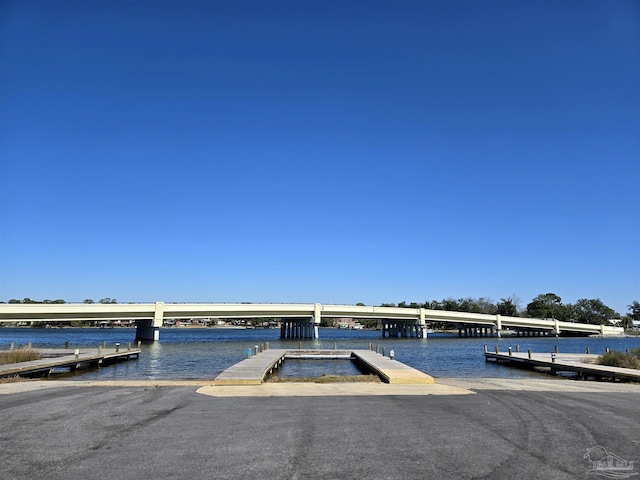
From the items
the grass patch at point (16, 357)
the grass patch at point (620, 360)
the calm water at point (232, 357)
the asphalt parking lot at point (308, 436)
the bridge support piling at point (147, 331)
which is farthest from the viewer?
the bridge support piling at point (147, 331)

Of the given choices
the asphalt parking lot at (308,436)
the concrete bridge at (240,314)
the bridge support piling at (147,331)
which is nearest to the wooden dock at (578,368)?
the asphalt parking lot at (308,436)

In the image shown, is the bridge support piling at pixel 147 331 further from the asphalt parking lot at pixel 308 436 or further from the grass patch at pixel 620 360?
the asphalt parking lot at pixel 308 436

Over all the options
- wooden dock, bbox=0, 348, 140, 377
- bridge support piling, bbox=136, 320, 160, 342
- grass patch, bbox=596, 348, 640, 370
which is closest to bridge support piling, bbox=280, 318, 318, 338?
bridge support piling, bbox=136, 320, 160, 342

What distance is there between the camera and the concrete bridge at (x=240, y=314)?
298ft

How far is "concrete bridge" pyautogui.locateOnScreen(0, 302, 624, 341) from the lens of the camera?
3576 inches

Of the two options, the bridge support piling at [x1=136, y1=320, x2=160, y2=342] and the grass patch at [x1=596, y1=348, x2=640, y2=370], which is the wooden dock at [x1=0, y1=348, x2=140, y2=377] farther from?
the bridge support piling at [x1=136, y1=320, x2=160, y2=342]

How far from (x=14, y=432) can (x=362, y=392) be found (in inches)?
536

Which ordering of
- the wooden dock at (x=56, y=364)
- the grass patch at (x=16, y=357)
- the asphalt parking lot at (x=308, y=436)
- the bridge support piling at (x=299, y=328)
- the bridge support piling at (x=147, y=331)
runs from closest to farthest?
the asphalt parking lot at (x=308, y=436) < the wooden dock at (x=56, y=364) < the grass patch at (x=16, y=357) < the bridge support piling at (x=147, y=331) < the bridge support piling at (x=299, y=328)

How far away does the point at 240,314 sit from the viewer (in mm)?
116000

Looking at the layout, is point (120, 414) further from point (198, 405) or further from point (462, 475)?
point (462, 475)

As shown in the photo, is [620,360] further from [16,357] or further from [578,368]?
[16,357]

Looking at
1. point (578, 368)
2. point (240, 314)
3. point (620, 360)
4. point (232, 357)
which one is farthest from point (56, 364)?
point (240, 314)

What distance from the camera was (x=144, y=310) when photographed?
10519cm

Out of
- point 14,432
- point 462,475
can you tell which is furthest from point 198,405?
point 462,475
